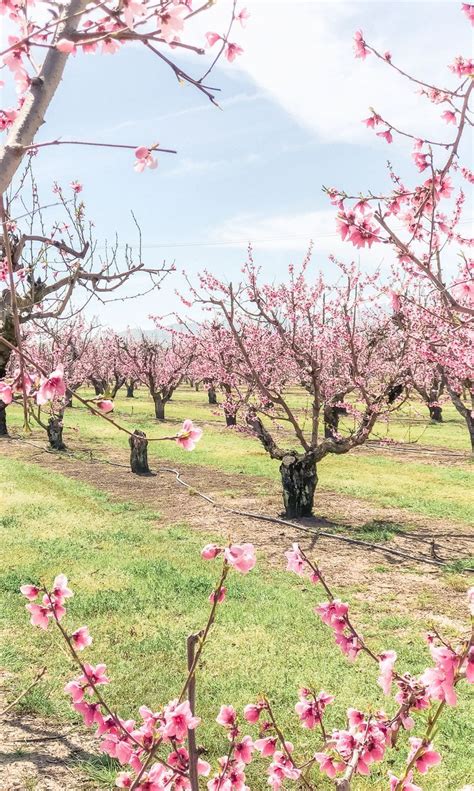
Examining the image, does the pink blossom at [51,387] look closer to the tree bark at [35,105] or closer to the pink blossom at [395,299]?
the tree bark at [35,105]

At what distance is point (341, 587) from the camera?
26.7ft

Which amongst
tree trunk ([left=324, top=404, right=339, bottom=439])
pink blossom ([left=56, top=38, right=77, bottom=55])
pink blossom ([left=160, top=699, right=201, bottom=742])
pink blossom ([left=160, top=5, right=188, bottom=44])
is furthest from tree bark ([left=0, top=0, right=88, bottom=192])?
tree trunk ([left=324, top=404, right=339, bottom=439])

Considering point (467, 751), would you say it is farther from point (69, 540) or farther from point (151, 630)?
point (69, 540)

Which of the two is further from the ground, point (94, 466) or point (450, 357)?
point (450, 357)

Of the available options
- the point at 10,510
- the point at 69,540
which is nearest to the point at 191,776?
the point at 69,540

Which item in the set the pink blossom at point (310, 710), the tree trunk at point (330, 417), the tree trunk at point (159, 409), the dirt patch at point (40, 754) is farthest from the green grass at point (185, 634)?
the tree trunk at point (159, 409)

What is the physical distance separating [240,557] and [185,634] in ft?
16.5

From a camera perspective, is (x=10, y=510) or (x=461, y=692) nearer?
(x=461, y=692)

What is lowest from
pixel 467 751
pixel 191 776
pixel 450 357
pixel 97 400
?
pixel 467 751

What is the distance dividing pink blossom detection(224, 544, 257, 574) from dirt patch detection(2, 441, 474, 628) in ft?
14.6

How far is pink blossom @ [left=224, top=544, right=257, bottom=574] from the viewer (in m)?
2.12

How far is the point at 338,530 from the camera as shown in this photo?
1106 centimetres

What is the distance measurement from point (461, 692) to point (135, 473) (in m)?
12.8

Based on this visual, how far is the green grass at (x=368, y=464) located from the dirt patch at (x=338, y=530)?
88 cm
